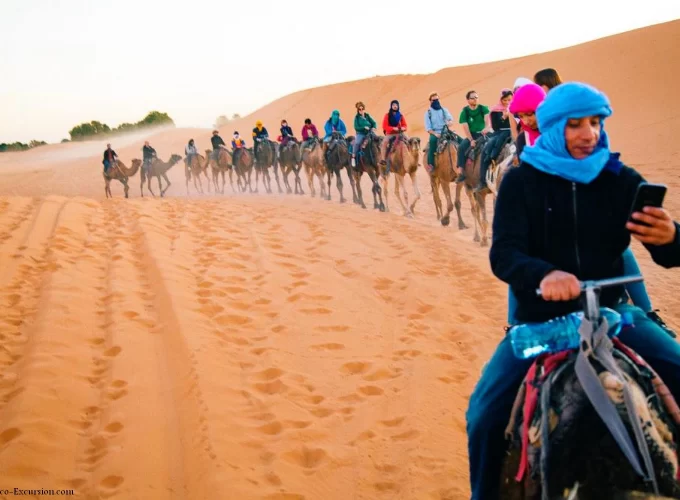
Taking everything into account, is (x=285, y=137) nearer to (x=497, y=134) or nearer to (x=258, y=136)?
(x=258, y=136)

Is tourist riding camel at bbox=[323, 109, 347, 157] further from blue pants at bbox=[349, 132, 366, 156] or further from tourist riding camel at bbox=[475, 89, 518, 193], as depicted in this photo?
tourist riding camel at bbox=[475, 89, 518, 193]

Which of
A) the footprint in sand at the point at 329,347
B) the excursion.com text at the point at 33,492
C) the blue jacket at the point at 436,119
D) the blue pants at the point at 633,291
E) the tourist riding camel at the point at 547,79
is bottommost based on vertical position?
→ the footprint in sand at the point at 329,347

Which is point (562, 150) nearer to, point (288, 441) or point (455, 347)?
point (288, 441)

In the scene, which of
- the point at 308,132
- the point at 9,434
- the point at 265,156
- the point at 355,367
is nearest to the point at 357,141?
the point at 308,132

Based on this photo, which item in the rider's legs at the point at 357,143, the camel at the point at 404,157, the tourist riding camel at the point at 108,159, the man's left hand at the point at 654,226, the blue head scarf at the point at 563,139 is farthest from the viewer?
the tourist riding camel at the point at 108,159

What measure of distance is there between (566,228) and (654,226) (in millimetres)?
319

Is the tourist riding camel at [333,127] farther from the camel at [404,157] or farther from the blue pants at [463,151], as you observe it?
the blue pants at [463,151]

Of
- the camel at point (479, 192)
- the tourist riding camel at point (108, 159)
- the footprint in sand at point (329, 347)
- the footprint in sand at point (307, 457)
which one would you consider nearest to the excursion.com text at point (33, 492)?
the footprint in sand at point (307, 457)

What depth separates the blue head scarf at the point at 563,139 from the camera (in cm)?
238

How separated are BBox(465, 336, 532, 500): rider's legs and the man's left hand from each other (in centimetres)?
63

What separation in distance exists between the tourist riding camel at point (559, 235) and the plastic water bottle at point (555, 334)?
11 centimetres

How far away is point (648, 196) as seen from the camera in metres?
2.20

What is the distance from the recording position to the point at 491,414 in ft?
7.60

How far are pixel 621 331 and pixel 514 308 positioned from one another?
46cm
